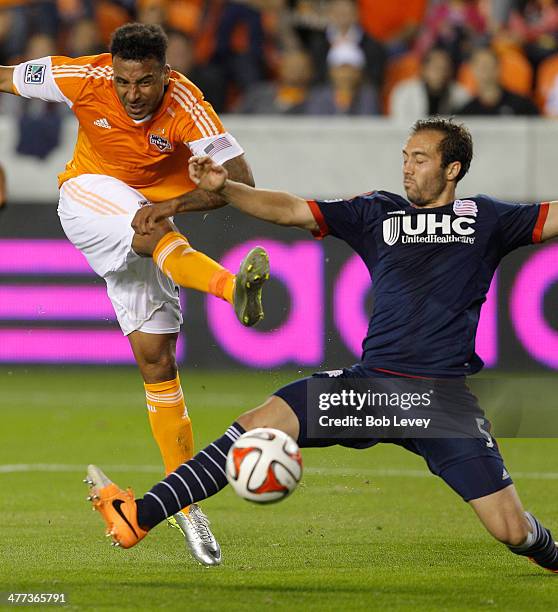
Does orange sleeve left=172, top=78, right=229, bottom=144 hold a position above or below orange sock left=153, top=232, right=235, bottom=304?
above

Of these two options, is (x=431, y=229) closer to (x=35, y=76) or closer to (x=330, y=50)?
(x=35, y=76)

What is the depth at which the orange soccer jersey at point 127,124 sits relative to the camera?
21.5ft

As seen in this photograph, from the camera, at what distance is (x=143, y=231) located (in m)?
6.29

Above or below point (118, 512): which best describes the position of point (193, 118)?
above

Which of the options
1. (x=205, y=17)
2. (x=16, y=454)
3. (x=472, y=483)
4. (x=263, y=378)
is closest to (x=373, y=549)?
(x=472, y=483)

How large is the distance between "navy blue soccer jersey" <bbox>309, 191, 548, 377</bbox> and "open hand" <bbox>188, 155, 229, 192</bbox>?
42 centimetres

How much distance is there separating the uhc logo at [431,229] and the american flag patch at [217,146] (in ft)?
3.53

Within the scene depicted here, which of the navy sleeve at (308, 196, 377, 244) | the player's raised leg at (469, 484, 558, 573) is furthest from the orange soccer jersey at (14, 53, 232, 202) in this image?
the player's raised leg at (469, 484, 558, 573)

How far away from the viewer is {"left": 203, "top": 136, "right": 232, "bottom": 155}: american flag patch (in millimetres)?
6438

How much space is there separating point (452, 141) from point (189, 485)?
1.85 metres

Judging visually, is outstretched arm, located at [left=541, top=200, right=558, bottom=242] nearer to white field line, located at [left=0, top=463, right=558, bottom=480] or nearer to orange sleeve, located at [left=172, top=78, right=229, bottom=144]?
orange sleeve, located at [left=172, top=78, right=229, bottom=144]

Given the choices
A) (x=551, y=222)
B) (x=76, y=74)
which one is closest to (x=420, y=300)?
(x=551, y=222)

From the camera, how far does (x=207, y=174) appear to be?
5.69 meters
